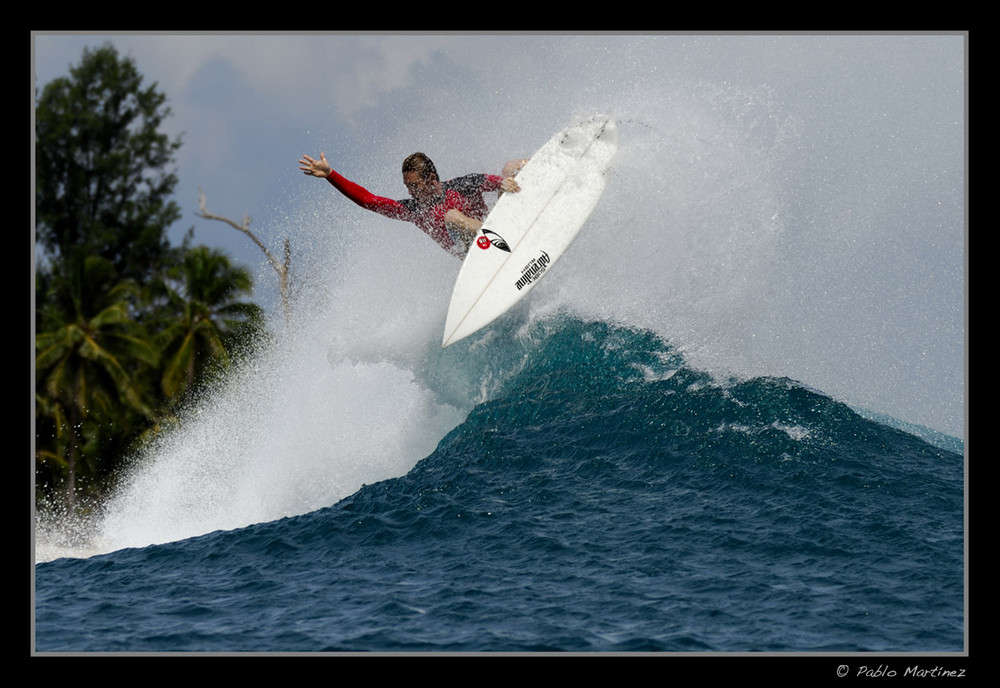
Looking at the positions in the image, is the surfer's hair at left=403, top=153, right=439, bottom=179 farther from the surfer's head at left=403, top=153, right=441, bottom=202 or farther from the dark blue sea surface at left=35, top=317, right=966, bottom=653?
the dark blue sea surface at left=35, top=317, right=966, bottom=653

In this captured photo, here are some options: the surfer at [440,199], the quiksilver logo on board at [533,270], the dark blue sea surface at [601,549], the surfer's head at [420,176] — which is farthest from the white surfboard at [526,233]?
the dark blue sea surface at [601,549]

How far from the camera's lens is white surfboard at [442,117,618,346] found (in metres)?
10.8

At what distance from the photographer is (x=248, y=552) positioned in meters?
8.70

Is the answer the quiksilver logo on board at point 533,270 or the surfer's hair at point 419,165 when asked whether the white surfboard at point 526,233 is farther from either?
the surfer's hair at point 419,165

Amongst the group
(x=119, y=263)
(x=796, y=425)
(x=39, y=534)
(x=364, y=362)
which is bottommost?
(x=39, y=534)

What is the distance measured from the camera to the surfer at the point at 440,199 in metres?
10.5

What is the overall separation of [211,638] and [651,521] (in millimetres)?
3633

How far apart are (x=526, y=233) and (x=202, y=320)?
62.1 feet

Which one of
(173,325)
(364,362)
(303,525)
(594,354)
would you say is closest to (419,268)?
(364,362)

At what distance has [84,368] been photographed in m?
25.3

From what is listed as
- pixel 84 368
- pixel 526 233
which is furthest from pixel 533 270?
pixel 84 368

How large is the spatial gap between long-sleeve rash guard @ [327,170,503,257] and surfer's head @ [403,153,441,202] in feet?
0.53

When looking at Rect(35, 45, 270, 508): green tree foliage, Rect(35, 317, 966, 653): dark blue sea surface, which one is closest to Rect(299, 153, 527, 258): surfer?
Rect(35, 317, 966, 653): dark blue sea surface

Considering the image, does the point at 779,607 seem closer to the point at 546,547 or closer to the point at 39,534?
the point at 546,547
